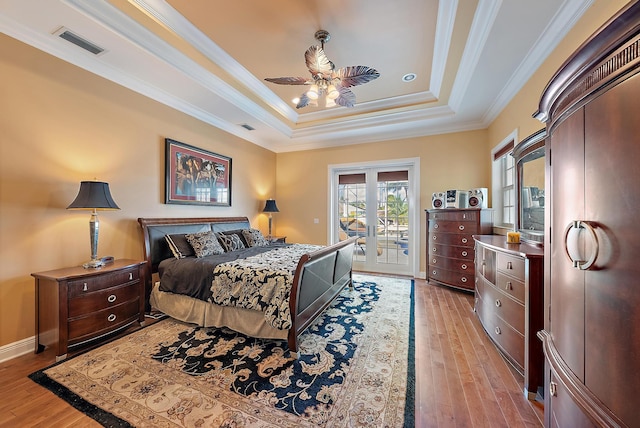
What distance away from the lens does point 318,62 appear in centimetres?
251

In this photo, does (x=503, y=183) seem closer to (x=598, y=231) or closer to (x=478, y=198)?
(x=478, y=198)

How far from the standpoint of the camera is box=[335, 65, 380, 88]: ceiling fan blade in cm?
252

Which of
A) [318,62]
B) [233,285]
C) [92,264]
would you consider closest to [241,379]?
[233,285]

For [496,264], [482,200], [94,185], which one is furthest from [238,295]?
[482,200]

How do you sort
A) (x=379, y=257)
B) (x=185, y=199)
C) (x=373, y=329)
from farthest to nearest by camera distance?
(x=379, y=257) → (x=185, y=199) → (x=373, y=329)

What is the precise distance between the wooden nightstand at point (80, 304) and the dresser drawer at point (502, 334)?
3.63m

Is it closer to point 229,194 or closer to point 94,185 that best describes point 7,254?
point 94,185

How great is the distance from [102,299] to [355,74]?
334 cm

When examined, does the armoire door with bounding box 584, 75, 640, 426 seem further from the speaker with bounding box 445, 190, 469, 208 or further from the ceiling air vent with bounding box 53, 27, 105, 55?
the ceiling air vent with bounding box 53, 27, 105, 55

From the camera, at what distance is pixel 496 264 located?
90.9 inches

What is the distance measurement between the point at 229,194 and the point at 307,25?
10.00 feet

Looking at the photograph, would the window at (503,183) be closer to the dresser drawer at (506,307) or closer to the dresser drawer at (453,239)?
the dresser drawer at (453,239)

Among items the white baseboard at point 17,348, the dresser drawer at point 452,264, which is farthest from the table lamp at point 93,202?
the dresser drawer at point 452,264

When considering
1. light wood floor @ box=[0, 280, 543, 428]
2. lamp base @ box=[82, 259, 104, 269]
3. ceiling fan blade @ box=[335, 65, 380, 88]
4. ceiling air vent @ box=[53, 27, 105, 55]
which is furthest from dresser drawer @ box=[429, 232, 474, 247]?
ceiling air vent @ box=[53, 27, 105, 55]
